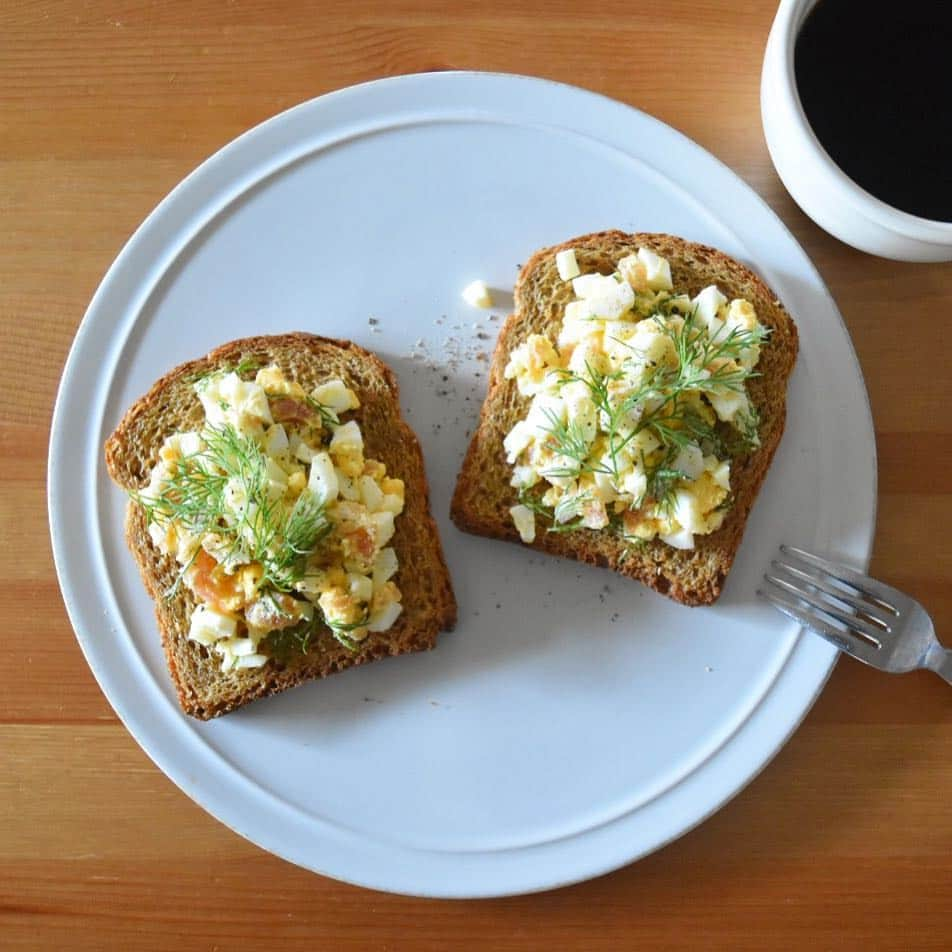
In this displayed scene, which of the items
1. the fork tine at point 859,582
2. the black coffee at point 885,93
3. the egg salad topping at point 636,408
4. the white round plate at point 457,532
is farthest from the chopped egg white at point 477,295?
the fork tine at point 859,582

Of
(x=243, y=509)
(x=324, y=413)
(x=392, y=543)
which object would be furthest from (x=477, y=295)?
(x=243, y=509)

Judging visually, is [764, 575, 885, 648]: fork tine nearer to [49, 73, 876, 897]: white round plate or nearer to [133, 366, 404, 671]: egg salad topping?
[49, 73, 876, 897]: white round plate

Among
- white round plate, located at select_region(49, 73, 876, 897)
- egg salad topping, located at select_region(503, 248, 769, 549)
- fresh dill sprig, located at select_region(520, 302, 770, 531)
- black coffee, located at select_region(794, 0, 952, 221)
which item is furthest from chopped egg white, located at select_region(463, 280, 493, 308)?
black coffee, located at select_region(794, 0, 952, 221)

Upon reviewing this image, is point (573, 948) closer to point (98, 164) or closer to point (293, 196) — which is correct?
point (293, 196)

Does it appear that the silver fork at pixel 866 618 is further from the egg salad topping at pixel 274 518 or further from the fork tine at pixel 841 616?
the egg salad topping at pixel 274 518

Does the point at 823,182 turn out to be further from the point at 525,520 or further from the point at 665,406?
the point at 525,520
